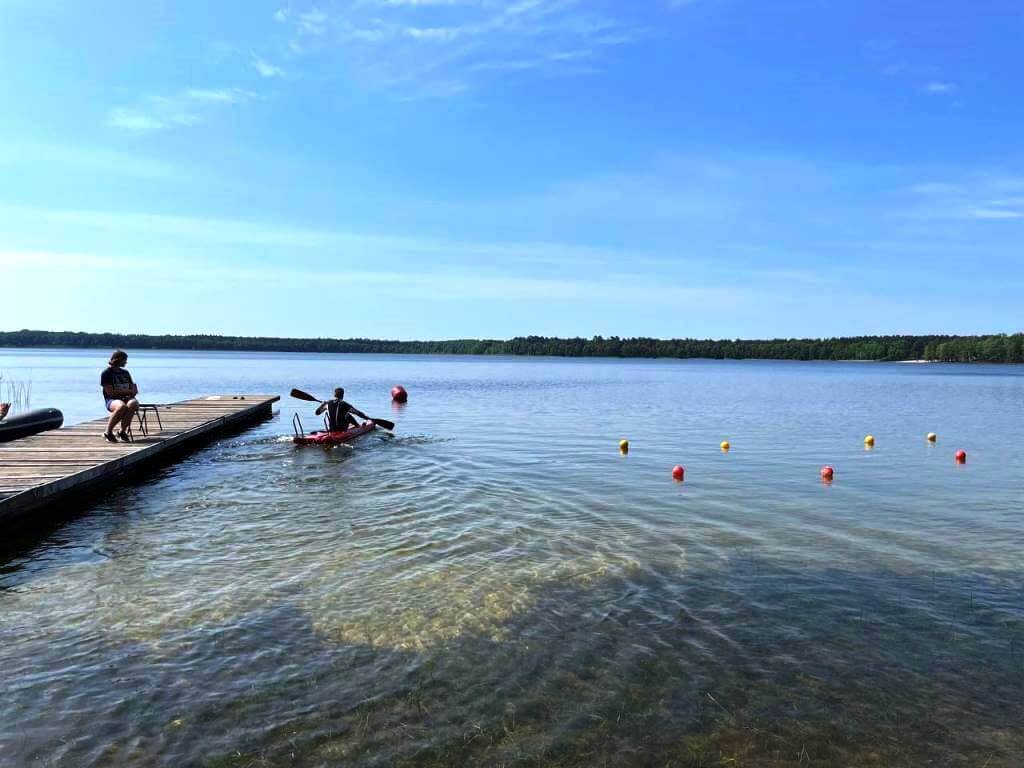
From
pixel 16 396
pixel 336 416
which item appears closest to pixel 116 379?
pixel 336 416

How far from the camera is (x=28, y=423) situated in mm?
20203

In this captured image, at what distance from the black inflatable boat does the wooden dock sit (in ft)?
5.93

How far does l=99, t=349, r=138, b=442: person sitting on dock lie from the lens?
15.7m

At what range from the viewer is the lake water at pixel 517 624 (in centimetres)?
536

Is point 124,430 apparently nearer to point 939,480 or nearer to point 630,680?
point 630,680

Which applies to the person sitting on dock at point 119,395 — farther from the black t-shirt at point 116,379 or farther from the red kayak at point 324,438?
the red kayak at point 324,438

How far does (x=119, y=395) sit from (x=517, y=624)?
12.4 m

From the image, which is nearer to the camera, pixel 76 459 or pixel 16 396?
pixel 76 459

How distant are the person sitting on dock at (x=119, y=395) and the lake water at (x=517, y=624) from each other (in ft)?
5.06

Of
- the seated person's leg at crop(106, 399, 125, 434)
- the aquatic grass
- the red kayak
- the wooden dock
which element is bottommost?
the aquatic grass

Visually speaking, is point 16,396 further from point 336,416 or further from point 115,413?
point 115,413

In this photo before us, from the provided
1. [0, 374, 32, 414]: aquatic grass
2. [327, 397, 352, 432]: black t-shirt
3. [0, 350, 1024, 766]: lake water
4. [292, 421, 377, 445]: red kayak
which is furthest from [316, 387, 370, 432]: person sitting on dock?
[0, 374, 32, 414]: aquatic grass

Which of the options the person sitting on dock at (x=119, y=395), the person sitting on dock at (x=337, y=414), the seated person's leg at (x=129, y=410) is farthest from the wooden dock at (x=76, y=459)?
the person sitting on dock at (x=337, y=414)

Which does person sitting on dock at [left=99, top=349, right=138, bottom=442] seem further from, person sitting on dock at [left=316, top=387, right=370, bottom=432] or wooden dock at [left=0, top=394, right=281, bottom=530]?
person sitting on dock at [left=316, top=387, right=370, bottom=432]
